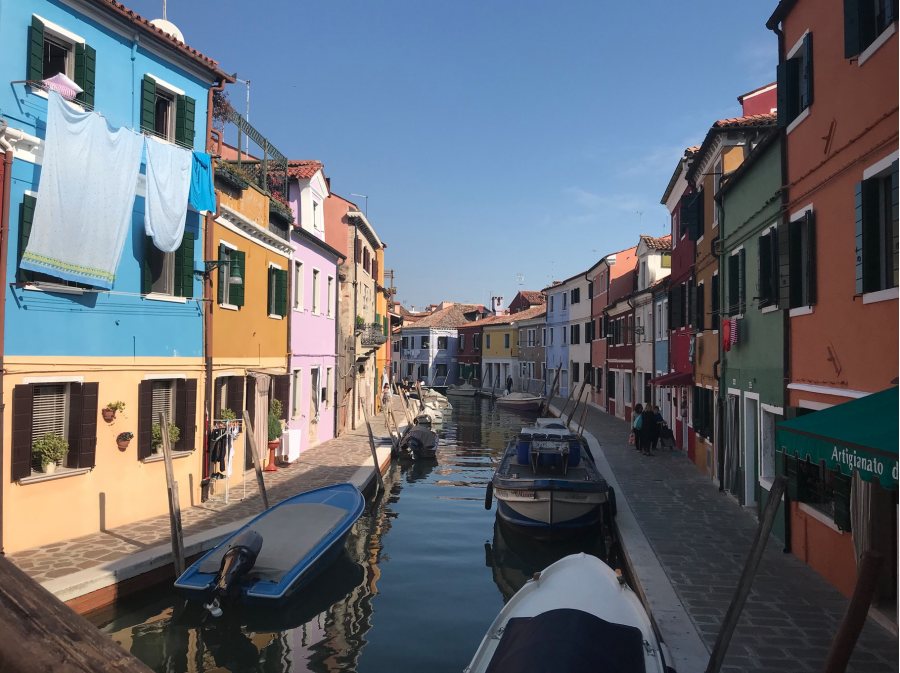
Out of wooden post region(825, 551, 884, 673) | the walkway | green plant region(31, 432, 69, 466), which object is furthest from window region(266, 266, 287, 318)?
wooden post region(825, 551, 884, 673)

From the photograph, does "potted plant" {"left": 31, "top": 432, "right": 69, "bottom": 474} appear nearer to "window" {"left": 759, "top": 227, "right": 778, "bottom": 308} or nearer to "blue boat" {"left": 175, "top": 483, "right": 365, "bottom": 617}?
"blue boat" {"left": 175, "top": 483, "right": 365, "bottom": 617}

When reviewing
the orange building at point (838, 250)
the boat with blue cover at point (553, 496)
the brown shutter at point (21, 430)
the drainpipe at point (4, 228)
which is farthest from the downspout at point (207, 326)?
the orange building at point (838, 250)

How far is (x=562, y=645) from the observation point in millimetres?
5277

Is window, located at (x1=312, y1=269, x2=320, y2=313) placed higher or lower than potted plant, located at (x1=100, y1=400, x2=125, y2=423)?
higher

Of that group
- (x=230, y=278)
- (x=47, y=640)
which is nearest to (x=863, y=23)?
(x=47, y=640)

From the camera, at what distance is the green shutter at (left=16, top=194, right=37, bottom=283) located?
394 inches

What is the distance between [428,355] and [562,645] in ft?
213

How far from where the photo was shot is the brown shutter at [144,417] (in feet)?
39.7

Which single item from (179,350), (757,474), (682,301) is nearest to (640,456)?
(682,301)

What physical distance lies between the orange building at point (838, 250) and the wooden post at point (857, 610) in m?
0.88

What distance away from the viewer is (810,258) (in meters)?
9.62

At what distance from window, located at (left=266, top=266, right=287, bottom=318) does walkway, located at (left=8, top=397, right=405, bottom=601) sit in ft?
13.6

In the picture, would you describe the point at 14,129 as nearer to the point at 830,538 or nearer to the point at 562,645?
the point at 562,645

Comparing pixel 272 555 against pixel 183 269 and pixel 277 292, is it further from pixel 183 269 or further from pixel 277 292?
pixel 277 292
